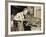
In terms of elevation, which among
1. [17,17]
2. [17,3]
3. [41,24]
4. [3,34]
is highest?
[17,3]

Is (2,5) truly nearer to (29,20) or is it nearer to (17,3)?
(17,3)

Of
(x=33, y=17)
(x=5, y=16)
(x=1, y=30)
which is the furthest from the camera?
(x=33, y=17)

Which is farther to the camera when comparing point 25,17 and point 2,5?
point 25,17

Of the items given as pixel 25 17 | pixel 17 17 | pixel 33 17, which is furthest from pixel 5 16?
pixel 33 17

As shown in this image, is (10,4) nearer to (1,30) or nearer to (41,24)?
(1,30)

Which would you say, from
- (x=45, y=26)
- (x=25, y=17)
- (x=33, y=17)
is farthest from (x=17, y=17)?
(x=45, y=26)

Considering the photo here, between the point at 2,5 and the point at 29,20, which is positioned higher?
the point at 2,5

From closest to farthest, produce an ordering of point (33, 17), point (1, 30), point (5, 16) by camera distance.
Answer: point (1, 30) < point (5, 16) < point (33, 17)
